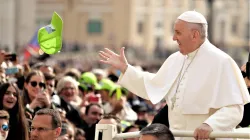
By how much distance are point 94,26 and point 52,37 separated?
81227mm

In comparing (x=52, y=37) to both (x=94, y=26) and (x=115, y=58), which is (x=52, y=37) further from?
(x=94, y=26)

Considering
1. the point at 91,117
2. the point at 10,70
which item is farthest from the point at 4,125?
the point at 91,117

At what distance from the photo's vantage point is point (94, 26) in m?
92.1

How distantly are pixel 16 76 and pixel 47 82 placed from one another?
125 cm

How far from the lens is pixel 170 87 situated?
10.2 m

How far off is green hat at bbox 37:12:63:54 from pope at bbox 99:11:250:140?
0.96 m

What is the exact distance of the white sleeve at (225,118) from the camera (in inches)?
366

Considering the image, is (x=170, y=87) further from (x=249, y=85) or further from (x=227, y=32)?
(x=227, y=32)

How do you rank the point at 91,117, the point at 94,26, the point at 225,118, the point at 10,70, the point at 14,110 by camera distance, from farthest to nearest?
the point at 94,26, the point at 91,117, the point at 10,70, the point at 14,110, the point at 225,118

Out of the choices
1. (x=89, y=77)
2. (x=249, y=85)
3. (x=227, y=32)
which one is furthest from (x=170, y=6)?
(x=249, y=85)

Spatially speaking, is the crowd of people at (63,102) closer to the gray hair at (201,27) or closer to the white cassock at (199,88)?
the white cassock at (199,88)

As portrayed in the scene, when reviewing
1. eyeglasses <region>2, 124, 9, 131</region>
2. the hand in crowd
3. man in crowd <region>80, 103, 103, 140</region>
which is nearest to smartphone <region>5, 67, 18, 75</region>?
man in crowd <region>80, 103, 103, 140</region>

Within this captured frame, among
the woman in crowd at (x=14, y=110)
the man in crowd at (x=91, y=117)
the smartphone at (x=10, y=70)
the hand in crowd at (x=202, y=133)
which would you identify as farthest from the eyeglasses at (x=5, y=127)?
the man in crowd at (x=91, y=117)

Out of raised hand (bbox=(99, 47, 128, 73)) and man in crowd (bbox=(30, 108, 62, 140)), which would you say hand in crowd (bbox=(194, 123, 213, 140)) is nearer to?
raised hand (bbox=(99, 47, 128, 73))
